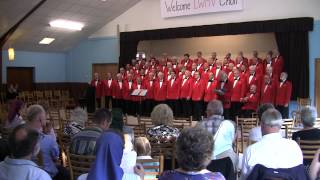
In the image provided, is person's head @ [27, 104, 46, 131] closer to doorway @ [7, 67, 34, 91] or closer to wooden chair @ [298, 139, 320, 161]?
wooden chair @ [298, 139, 320, 161]

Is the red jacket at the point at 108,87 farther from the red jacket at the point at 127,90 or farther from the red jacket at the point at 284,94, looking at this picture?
the red jacket at the point at 284,94

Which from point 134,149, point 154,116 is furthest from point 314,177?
point 154,116

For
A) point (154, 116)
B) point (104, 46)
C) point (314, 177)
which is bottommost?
point (314, 177)

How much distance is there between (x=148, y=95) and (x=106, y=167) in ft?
34.4

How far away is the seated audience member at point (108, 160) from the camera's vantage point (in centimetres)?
267

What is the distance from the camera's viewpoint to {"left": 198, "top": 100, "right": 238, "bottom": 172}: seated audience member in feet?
12.8

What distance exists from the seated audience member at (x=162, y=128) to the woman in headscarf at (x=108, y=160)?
1.45 m


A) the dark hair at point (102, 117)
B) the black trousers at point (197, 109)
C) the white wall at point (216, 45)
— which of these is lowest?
the black trousers at point (197, 109)

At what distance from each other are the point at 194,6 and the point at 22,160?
11.4 meters

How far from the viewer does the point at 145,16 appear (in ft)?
49.2

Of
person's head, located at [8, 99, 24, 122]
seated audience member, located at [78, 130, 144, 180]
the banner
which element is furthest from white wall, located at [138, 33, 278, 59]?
seated audience member, located at [78, 130, 144, 180]

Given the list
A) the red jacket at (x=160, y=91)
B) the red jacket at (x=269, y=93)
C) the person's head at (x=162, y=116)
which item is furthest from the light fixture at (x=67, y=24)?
the person's head at (x=162, y=116)

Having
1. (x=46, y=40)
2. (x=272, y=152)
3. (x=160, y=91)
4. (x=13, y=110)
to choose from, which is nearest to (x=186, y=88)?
(x=160, y=91)

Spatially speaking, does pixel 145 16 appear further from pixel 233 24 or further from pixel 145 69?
pixel 233 24
